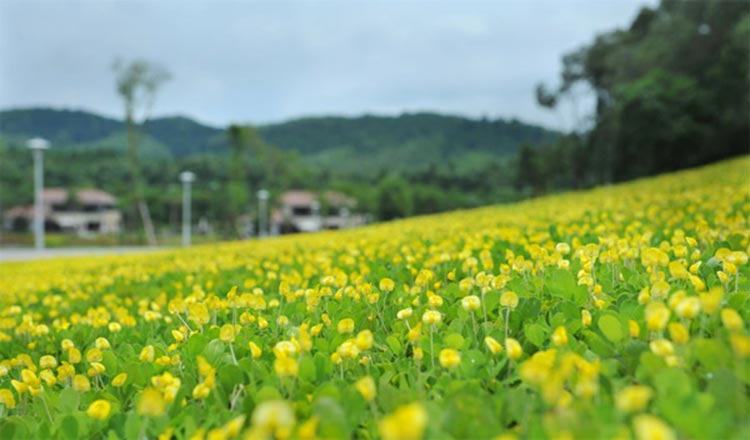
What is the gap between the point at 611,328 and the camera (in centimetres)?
134

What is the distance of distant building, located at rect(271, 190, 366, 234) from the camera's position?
180 ft

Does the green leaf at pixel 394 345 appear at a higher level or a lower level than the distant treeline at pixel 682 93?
lower

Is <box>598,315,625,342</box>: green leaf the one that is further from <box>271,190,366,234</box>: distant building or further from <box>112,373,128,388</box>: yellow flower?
<box>271,190,366,234</box>: distant building

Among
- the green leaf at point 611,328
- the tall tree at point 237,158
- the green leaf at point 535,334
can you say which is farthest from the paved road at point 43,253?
the green leaf at point 611,328

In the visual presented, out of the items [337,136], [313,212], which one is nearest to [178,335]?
[313,212]

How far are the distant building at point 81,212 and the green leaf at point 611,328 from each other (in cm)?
6732

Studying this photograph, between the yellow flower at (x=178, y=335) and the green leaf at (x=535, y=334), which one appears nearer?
the green leaf at (x=535, y=334)

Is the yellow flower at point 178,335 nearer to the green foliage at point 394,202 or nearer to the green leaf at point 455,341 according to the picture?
the green leaf at point 455,341

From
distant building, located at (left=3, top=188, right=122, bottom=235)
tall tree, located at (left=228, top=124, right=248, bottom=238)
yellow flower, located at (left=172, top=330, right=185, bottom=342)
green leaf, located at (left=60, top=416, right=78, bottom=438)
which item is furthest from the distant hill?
green leaf, located at (left=60, top=416, right=78, bottom=438)

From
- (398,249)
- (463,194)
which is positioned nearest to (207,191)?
(463,194)

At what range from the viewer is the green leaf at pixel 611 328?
1336 millimetres

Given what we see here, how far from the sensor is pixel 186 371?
1.61 metres

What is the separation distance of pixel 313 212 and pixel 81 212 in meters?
32.2

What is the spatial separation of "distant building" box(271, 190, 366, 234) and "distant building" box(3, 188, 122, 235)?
75.5 feet
